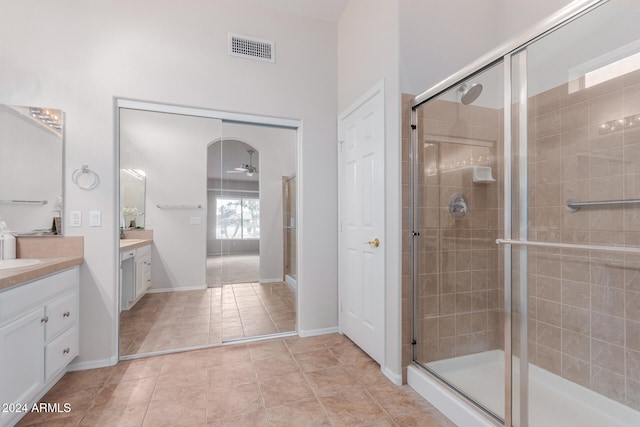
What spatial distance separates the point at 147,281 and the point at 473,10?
3.71 metres

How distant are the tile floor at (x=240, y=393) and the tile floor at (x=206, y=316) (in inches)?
6.4

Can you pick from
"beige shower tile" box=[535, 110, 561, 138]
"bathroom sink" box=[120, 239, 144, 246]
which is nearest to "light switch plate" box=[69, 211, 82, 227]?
"bathroom sink" box=[120, 239, 144, 246]

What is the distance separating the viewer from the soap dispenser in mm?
2129

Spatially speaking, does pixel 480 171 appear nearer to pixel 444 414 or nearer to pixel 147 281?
pixel 444 414

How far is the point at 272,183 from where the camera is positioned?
10.1 ft

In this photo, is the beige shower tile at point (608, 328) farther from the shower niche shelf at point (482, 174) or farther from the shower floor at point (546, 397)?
the shower niche shelf at point (482, 174)

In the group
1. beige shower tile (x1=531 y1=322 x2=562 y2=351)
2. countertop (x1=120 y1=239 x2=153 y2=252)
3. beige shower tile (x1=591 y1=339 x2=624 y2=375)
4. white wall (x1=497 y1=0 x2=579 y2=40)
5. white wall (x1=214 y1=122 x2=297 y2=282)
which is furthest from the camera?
white wall (x1=214 y1=122 x2=297 y2=282)

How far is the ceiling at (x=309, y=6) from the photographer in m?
2.79

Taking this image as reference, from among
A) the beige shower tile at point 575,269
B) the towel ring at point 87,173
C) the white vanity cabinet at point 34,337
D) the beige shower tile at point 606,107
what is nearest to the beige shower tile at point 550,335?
the beige shower tile at point 575,269

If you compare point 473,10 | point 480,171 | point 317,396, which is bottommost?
point 317,396

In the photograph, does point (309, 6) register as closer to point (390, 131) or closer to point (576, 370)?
point (390, 131)

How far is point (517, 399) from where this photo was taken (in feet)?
4.83

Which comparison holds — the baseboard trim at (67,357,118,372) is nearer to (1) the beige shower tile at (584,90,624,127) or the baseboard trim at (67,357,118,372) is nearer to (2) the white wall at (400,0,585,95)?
(2) the white wall at (400,0,585,95)

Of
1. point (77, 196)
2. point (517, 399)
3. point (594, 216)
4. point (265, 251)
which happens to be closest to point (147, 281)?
point (77, 196)
